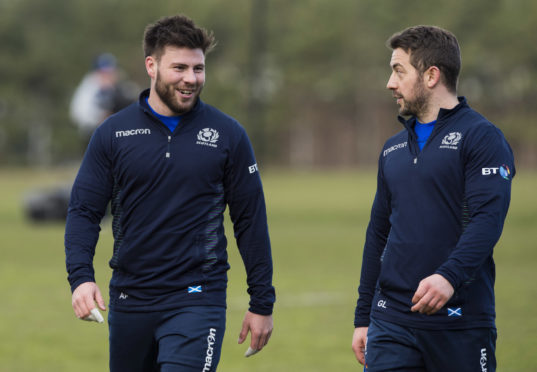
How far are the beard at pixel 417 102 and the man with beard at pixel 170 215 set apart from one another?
2.88 feet

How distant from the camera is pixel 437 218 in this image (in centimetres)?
484

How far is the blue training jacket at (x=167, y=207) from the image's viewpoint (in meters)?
5.17

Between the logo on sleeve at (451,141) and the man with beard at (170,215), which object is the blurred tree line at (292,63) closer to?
the man with beard at (170,215)

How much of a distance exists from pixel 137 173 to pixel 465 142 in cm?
164

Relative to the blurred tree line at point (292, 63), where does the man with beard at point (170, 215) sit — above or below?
below

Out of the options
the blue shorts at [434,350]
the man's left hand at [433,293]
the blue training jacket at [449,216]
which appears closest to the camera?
the man's left hand at [433,293]

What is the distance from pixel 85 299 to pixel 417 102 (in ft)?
6.18

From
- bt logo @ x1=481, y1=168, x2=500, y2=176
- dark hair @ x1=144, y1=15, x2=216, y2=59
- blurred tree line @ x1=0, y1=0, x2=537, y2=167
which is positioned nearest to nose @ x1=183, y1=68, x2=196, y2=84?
dark hair @ x1=144, y1=15, x2=216, y2=59

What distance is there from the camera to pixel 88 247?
5.26 m

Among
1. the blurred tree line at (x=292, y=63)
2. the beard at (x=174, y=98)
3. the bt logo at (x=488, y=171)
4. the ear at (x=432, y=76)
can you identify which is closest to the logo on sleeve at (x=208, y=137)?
the beard at (x=174, y=98)

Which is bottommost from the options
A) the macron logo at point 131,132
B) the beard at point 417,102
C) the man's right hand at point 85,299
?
the man's right hand at point 85,299

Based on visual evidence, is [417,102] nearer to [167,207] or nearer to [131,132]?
[167,207]

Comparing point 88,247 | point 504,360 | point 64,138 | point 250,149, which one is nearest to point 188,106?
point 250,149

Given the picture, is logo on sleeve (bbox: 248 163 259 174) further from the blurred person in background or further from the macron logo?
the blurred person in background
